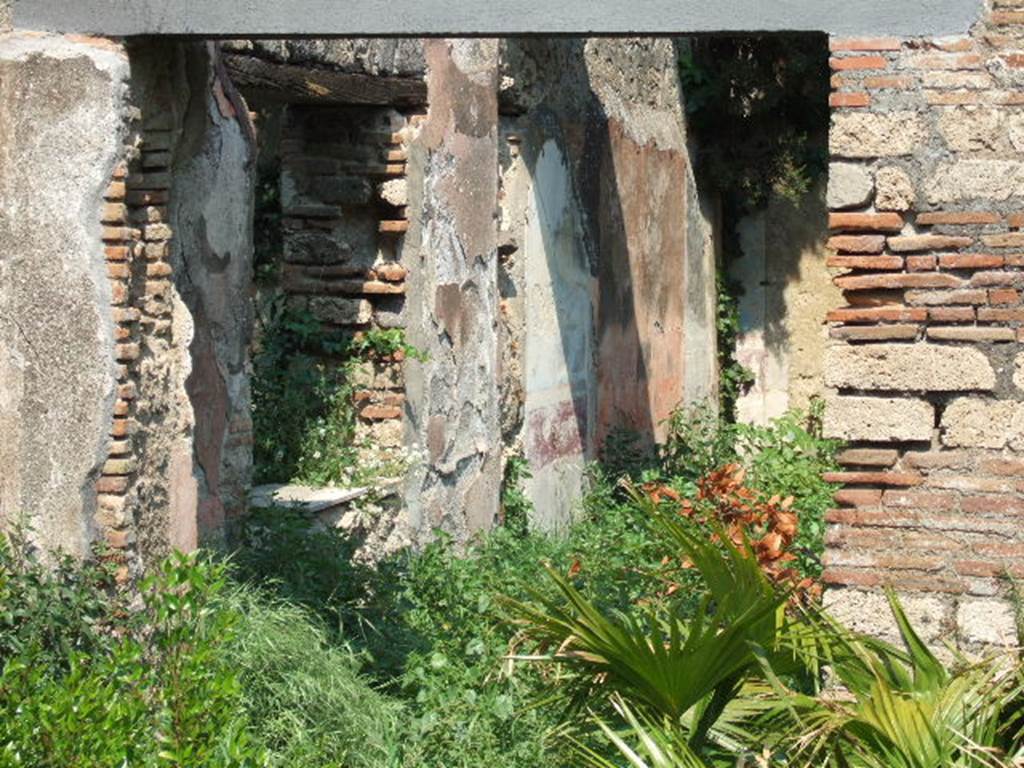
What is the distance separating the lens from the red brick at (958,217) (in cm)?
516

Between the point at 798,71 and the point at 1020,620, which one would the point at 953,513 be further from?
the point at 798,71

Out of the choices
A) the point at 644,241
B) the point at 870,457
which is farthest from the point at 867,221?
the point at 644,241

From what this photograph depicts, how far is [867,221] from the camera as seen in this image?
5.24m

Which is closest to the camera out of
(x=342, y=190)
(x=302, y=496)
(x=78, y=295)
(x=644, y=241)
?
(x=78, y=295)

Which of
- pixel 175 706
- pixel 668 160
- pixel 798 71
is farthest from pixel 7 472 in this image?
pixel 798 71

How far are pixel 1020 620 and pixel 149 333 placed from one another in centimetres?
305

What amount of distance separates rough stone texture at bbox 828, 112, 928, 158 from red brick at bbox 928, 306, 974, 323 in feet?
1.47

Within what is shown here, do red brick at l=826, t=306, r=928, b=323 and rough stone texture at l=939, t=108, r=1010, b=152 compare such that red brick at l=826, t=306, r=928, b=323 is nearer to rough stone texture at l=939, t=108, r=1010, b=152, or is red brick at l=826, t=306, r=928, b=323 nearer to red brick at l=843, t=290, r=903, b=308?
red brick at l=843, t=290, r=903, b=308

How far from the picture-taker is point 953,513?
518cm

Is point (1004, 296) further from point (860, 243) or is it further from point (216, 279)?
point (216, 279)

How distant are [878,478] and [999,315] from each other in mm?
565

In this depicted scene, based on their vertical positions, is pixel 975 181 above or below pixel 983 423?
above

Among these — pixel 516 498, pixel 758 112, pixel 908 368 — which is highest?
pixel 758 112

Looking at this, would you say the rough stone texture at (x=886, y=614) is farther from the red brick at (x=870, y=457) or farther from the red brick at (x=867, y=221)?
the red brick at (x=867, y=221)
